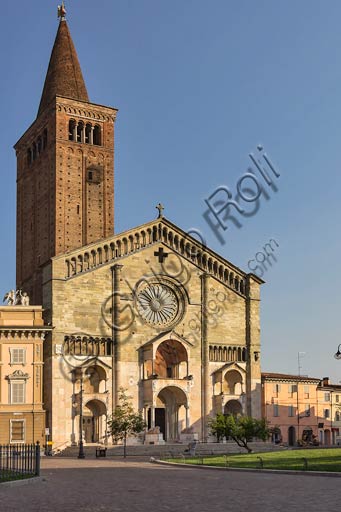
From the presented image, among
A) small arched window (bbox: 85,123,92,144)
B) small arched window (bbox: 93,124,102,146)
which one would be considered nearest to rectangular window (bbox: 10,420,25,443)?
small arched window (bbox: 85,123,92,144)

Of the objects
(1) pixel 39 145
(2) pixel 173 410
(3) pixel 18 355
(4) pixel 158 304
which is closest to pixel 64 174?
(1) pixel 39 145

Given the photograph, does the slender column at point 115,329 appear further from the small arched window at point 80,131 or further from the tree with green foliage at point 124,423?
the small arched window at point 80,131

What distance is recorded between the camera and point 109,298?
219 feet

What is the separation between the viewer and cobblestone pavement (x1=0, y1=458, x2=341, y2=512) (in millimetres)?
20156

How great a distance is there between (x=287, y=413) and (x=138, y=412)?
21863 millimetres

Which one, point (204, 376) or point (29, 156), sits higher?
point (29, 156)

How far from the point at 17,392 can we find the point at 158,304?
1517 centimetres

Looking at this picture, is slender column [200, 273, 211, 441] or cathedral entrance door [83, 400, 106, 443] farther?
slender column [200, 273, 211, 441]

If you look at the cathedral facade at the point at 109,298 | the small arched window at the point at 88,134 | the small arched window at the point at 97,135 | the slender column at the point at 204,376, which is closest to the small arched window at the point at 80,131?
the cathedral facade at the point at 109,298

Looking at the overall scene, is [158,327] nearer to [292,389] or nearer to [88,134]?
[292,389]

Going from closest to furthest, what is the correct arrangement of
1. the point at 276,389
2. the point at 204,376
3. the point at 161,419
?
1. the point at 204,376
2. the point at 161,419
3. the point at 276,389

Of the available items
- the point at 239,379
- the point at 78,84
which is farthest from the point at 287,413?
the point at 78,84

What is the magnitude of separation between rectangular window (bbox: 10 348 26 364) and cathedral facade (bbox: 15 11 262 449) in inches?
82.5

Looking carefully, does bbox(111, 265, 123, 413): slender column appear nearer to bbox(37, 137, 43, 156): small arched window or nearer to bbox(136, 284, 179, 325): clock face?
bbox(136, 284, 179, 325): clock face
